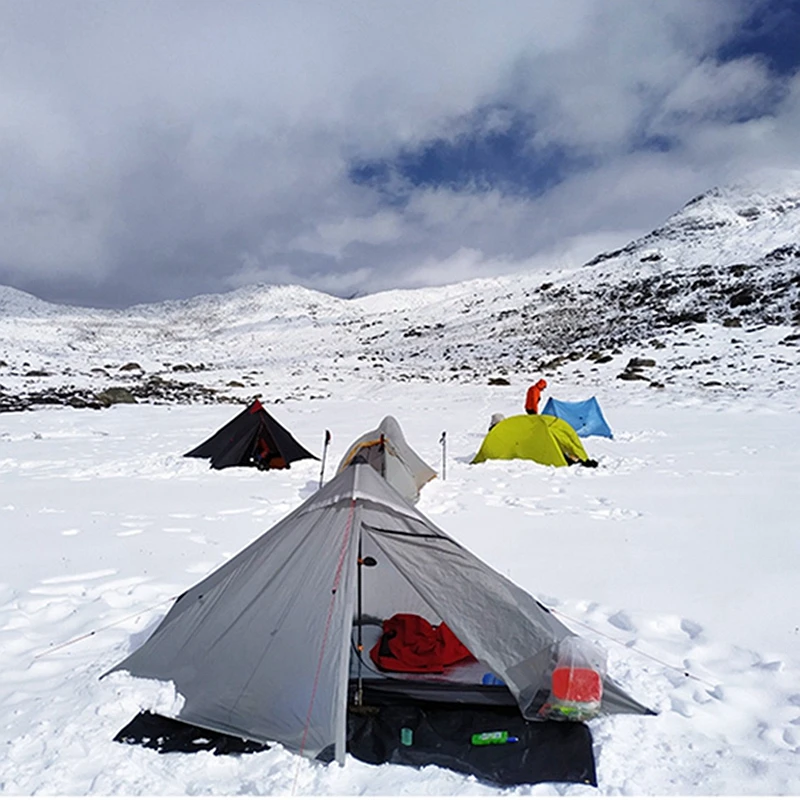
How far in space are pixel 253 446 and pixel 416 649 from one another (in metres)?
8.32

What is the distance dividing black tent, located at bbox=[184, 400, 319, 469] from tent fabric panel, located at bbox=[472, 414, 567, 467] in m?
3.97

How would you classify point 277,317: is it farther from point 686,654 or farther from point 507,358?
point 686,654

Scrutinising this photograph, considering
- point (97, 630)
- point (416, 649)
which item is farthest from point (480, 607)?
point (97, 630)

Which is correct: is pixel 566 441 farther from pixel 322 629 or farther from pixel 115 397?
pixel 115 397

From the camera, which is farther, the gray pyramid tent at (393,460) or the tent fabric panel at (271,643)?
the gray pyramid tent at (393,460)

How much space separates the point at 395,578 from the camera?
16.9 feet

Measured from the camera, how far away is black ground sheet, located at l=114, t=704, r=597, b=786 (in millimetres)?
3299

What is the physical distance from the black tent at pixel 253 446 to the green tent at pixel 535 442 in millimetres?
3990

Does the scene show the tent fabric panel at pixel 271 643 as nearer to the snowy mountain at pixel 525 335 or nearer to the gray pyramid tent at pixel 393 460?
the gray pyramid tent at pixel 393 460

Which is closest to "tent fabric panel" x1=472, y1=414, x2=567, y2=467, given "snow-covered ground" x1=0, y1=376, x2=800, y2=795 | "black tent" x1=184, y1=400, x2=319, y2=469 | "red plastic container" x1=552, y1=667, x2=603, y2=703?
"snow-covered ground" x1=0, y1=376, x2=800, y2=795

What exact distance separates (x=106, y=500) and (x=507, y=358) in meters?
37.9

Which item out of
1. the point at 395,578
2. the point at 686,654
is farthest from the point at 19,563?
the point at 686,654

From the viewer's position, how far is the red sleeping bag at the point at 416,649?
13.9 ft

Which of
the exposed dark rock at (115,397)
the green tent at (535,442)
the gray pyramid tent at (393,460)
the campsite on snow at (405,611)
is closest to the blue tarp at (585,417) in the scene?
the campsite on snow at (405,611)
